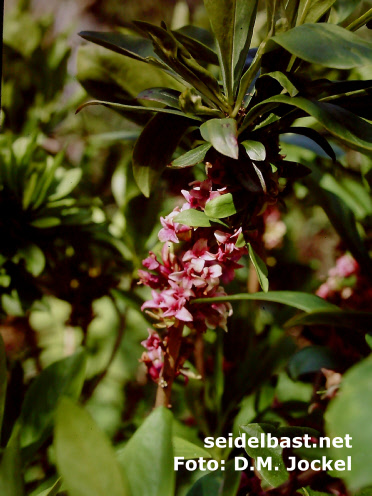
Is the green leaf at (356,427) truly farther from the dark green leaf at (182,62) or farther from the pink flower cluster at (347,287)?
the pink flower cluster at (347,287)

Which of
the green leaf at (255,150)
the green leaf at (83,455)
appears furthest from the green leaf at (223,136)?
the green leaf at (83,455)

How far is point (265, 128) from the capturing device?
50cm

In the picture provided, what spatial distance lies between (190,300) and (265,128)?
213 millimetres

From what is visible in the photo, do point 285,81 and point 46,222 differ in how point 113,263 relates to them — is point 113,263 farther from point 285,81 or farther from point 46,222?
point 285,81

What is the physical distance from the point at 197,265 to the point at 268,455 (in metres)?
0.23

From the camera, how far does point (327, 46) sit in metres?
0.39

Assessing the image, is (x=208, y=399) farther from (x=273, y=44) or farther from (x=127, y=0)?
(x=127, y=0)

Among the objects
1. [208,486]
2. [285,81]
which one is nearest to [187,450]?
[208,486]

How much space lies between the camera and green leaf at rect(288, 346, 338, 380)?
666 mm

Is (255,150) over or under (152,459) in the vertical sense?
over

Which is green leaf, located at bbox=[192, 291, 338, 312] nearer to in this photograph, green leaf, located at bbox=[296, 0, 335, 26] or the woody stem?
the woody stem

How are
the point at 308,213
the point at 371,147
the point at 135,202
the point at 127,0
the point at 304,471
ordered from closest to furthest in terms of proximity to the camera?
the point at 371,147, the point at 304,471, the point at 135,202, the point at 308,213, the point at 127,0

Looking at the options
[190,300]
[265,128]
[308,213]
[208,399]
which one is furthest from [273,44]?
[308,213]

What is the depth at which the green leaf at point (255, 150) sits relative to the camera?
45cm
